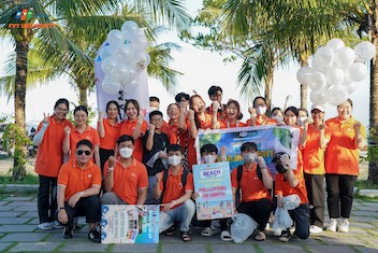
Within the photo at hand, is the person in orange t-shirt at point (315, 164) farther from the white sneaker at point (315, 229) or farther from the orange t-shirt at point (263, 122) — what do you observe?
the orange t-shirt at point (263, 122)

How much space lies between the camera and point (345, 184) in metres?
5.50

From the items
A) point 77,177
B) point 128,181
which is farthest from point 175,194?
point 77,177

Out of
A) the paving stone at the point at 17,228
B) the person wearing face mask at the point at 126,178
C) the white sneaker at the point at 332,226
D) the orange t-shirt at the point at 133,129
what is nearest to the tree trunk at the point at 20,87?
the paving stone at the point at 17,228

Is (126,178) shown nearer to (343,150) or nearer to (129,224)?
(129,224)

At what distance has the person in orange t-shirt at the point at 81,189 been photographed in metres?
4.86

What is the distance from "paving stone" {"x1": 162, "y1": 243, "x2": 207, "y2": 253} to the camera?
180 inches

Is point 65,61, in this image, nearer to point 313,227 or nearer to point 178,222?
point 178,222

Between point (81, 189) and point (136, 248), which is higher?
point (81, 189)

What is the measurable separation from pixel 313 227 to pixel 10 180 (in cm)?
633

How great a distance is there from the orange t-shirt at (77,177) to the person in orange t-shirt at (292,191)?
6.70 ft

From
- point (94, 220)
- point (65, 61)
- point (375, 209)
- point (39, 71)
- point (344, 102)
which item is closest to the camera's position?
point (94, 220)

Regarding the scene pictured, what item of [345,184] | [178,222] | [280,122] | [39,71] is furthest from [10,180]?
[39,71]

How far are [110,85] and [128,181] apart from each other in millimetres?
1577

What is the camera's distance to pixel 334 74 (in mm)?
5480
